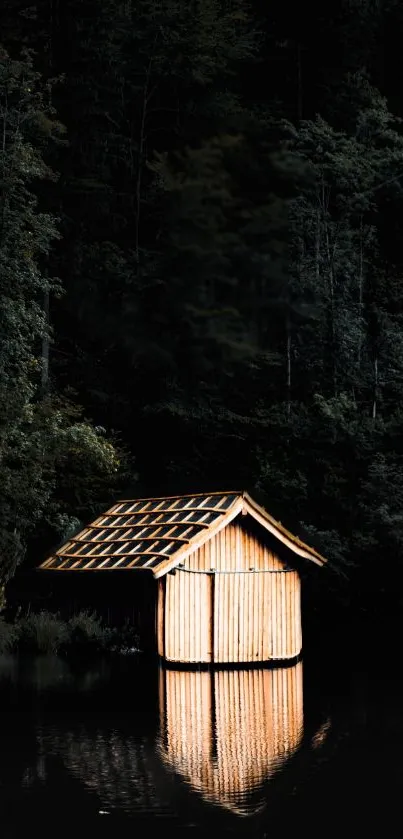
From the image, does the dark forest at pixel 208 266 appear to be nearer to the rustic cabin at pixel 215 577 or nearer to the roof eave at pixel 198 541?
the rustic cabin at pixel 215 577

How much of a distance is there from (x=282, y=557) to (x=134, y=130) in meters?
35.7

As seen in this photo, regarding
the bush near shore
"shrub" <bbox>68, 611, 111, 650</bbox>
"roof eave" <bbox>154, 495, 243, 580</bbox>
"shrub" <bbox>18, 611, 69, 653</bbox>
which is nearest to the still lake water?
"roof eave" <bbox>154, 495, 243, 580</bbox>

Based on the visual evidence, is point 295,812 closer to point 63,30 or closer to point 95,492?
point 95,492

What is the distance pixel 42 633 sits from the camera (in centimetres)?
3506

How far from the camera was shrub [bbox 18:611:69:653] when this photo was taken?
35031 mm

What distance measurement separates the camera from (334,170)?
5741cm

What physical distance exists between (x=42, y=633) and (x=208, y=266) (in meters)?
31.1

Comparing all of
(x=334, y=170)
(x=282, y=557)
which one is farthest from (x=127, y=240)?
(x=282, y=557)

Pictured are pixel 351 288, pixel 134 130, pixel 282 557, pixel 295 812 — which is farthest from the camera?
pixel 134 130

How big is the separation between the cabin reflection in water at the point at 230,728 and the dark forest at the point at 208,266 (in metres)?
12.8

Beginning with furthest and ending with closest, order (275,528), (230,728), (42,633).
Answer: (42,633) → (275,528) → (230,728)

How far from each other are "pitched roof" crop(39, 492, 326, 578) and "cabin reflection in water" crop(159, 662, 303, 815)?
109 inches

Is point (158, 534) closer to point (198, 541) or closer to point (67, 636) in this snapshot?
point (198, 541)

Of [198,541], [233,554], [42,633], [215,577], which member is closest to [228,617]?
[215,577]
